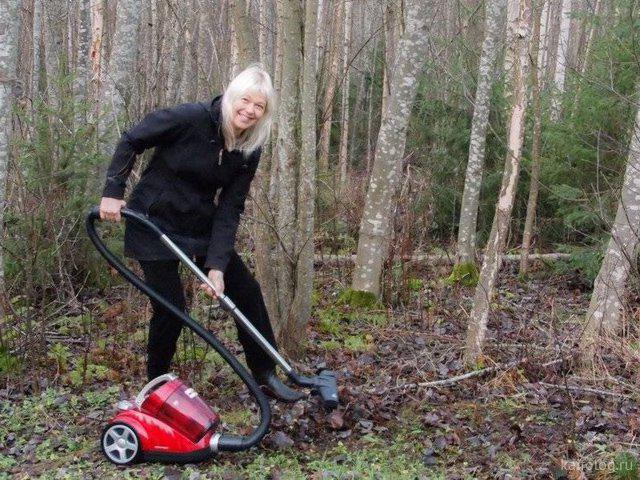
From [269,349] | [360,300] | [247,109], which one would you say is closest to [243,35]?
[247,109]

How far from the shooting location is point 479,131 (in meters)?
9.09

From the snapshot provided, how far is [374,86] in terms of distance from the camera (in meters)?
19.3

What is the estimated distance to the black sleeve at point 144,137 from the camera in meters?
3.75

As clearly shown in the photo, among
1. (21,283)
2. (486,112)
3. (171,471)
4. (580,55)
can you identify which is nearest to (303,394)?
(171,471)

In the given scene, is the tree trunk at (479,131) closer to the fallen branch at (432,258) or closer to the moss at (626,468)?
the fallen branch at (432,258)

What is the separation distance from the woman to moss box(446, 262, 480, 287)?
16.8ft

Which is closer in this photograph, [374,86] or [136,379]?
[136,379]

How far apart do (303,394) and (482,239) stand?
768 centimetres

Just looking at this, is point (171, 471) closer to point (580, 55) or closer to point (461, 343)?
point (461, 343)

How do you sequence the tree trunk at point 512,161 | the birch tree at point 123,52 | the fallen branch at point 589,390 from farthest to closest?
the birch tree at point 123,52
the tree trunk at point 512,161
the fallen branch at point 589,390

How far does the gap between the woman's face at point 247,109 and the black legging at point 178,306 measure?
33.3 inches

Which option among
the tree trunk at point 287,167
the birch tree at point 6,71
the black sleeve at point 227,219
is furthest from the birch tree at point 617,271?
the birch tree at point 6,71

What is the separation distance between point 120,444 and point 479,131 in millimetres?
6884

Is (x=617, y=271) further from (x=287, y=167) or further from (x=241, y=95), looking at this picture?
(x=241, y=95)
